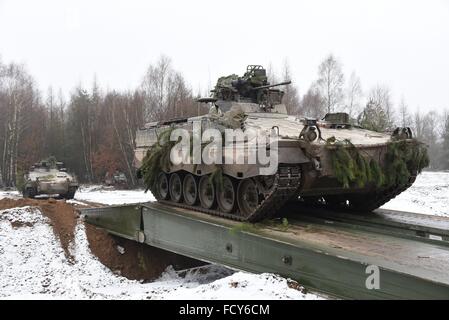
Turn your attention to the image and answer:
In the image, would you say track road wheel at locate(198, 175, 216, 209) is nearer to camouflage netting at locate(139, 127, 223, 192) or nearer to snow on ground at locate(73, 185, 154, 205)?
camouflage netting at locate(139, 127, 223, 192)

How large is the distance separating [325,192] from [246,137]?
4.90ft

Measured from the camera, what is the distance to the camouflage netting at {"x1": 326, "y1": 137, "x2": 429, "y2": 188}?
705cm

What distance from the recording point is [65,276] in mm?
8344

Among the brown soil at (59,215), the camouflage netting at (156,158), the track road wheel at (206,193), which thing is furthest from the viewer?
the camouflage netting at (156,158)

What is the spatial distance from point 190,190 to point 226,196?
54.1 inches

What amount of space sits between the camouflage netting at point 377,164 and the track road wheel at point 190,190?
3.03m

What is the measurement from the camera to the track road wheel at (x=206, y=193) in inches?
352

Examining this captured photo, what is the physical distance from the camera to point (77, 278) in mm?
8422

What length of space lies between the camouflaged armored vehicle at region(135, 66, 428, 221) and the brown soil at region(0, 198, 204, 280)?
112 centimetres

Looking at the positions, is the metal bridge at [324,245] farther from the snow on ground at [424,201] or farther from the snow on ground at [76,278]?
the snow on ground at [424,201]

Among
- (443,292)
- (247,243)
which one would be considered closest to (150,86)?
(247,243)

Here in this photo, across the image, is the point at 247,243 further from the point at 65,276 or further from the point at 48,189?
the point at 48,189

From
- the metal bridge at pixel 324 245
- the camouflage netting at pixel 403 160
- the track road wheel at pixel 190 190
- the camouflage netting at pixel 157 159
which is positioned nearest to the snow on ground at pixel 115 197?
the camouflage netting at pixel 157 159

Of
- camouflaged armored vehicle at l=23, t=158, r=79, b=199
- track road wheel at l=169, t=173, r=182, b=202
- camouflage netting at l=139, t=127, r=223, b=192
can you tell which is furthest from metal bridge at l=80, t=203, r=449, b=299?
camouflaged armored vehicle at l=23, t=158, r=79, b=199
